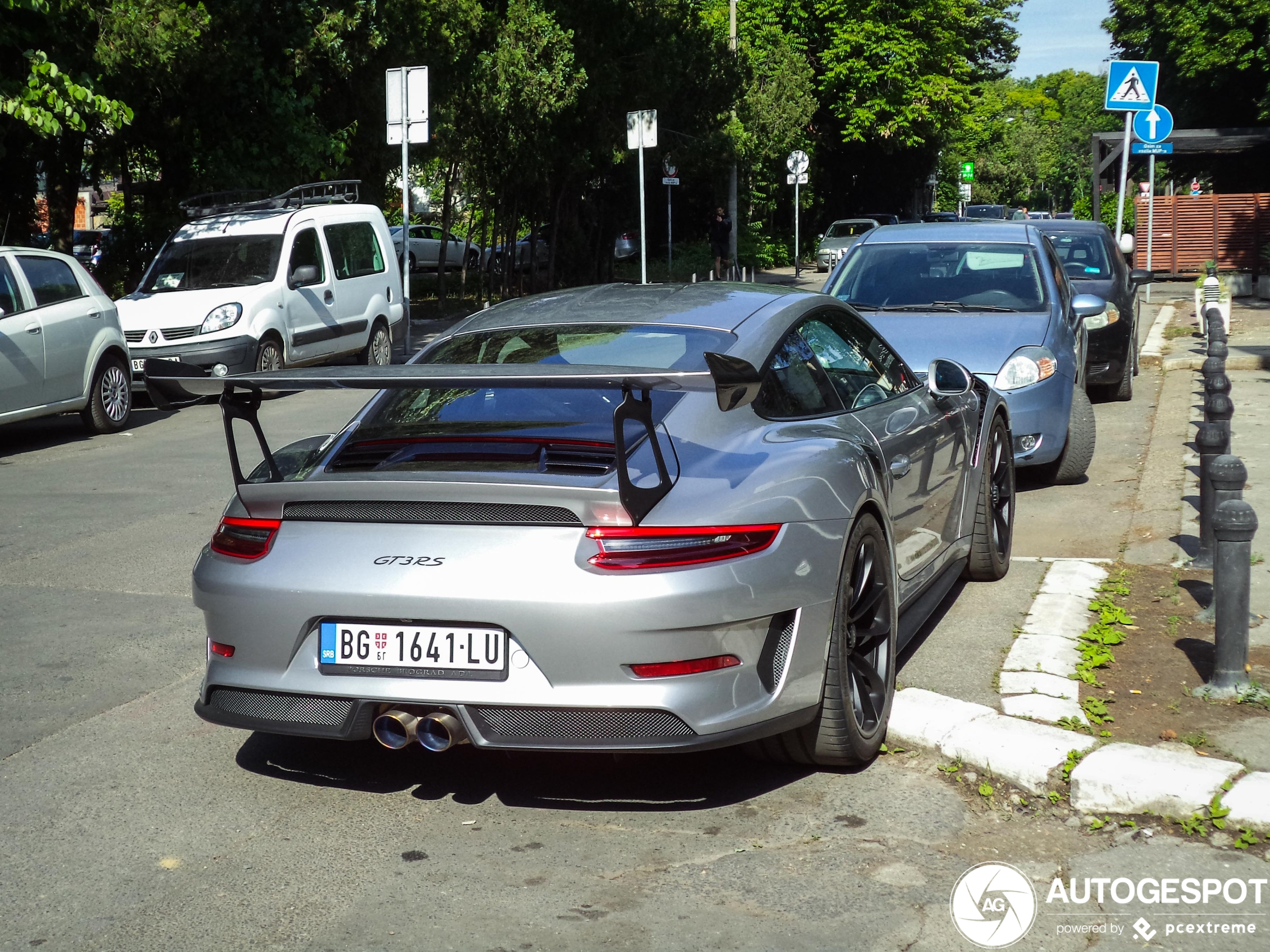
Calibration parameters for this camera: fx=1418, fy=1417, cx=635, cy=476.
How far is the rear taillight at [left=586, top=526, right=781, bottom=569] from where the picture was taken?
3664 mm

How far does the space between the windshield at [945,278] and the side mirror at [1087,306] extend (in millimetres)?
348

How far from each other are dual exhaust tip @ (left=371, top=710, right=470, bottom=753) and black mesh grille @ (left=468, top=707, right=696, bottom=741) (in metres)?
0.08

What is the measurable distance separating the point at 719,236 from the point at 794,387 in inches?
1211

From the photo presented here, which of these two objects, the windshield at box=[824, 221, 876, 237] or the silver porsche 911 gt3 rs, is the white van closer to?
the silver porsche 911 gt3 rs

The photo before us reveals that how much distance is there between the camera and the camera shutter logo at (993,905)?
3.34m

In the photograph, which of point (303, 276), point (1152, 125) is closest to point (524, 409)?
point (303, 276)

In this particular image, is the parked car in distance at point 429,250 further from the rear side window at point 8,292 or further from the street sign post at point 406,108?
the rear side window at point 8,292

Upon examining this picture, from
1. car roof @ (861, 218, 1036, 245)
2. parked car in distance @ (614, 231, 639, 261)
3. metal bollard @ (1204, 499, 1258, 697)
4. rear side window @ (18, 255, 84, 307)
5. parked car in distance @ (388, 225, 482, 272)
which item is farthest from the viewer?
parked car in distance @ (614, 231, 639, 261)

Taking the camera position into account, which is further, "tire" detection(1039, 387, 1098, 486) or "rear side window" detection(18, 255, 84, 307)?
"rear side window" detection(18, 255, 84, 307)

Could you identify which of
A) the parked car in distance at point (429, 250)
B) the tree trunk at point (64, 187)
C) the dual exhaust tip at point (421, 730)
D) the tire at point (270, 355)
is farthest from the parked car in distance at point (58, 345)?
the parked car in distance at point (429, 250)

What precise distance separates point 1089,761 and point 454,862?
1857 mm

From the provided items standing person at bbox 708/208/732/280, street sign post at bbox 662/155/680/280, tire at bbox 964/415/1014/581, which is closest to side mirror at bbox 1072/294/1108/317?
tire at bbox 964/415/1014/581

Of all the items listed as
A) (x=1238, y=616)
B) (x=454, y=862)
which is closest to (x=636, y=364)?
(x=454, y=862)

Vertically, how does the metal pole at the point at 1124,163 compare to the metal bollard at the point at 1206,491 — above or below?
above
